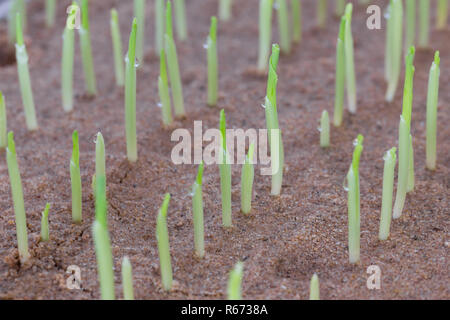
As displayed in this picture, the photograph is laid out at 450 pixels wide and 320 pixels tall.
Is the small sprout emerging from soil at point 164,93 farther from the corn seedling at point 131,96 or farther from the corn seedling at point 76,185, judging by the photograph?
the corn seedling at point 76,185

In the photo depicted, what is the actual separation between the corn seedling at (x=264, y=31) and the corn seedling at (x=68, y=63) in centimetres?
43

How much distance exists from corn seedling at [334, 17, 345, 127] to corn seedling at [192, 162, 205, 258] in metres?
0.46

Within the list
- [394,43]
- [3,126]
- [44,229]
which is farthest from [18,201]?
[394,43]

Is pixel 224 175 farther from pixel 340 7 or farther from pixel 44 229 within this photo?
pixel 340 7

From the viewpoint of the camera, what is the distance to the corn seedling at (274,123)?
4.04 feet

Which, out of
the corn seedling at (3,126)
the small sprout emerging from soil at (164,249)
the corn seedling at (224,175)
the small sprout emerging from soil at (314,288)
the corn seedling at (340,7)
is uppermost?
the corn seedling at (340,7)

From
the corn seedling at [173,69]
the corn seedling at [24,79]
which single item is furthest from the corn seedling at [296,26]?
the corn seedling at [24,79]

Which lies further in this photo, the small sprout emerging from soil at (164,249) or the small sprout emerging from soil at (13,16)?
the small sprout emerging from soil at (13,16)

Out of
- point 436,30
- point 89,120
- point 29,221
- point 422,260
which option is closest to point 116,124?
point 89,120

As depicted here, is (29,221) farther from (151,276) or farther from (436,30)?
(436,30)

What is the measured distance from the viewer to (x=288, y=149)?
155 cm

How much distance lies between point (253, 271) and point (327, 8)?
3.88 ft

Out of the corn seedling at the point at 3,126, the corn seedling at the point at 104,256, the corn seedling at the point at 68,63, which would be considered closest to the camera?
the corn seedling at the point at 104,256

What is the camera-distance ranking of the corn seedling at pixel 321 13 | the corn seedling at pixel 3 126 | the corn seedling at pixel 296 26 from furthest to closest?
the corn seedling at pixel 321 13 < the corn seedling at pixel 296 26 < the corn seedling at pixel 3 126
